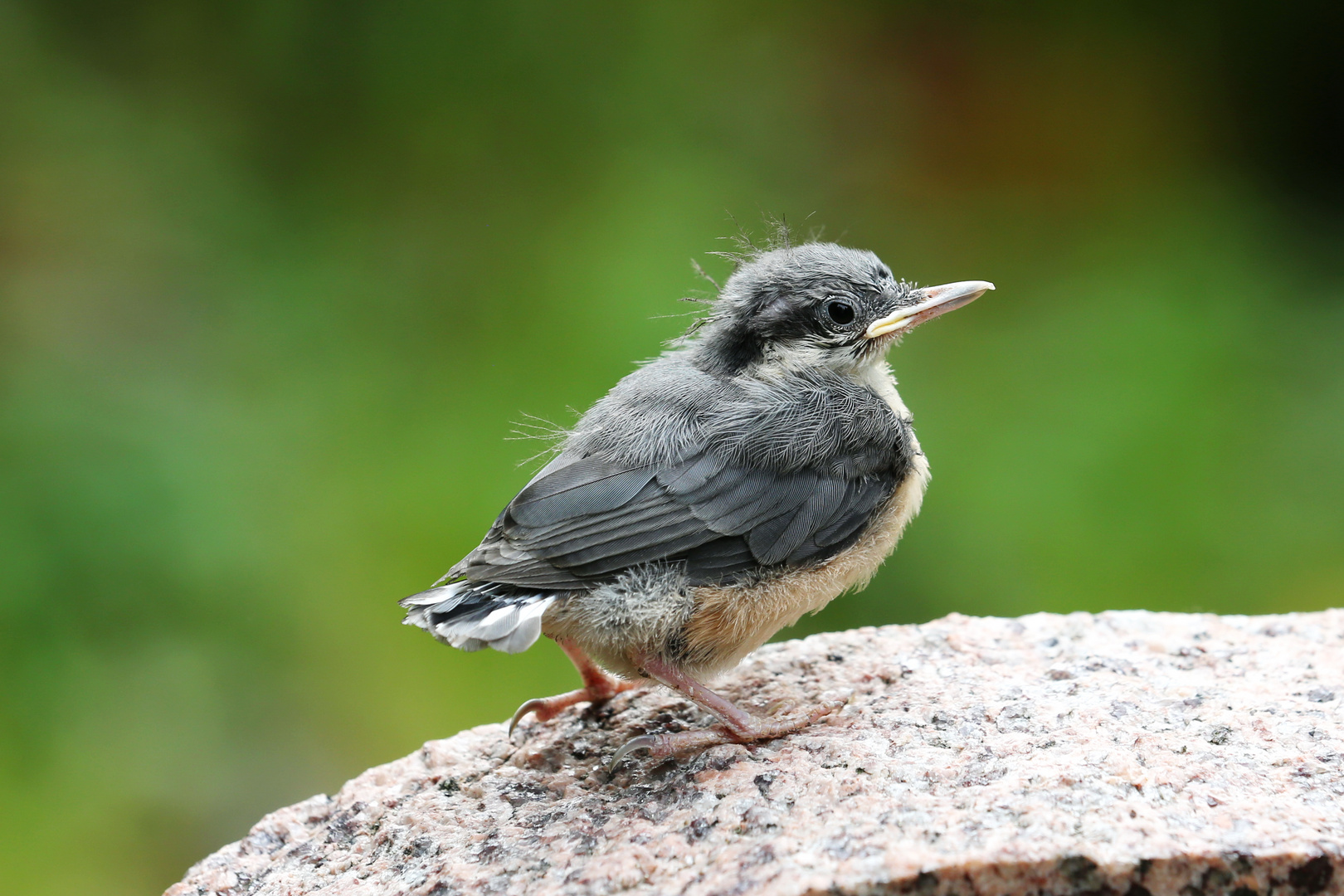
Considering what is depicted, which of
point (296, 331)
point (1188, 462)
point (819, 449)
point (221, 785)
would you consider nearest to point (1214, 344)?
point (1188, 462)

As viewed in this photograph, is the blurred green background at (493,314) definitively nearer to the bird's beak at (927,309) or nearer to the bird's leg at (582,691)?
the bird's leg at (582,691)

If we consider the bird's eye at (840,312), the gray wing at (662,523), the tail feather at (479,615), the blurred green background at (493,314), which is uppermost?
the blurred green background at (493,314)

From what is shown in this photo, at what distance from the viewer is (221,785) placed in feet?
16.2

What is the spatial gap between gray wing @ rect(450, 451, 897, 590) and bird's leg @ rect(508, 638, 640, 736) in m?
0.63

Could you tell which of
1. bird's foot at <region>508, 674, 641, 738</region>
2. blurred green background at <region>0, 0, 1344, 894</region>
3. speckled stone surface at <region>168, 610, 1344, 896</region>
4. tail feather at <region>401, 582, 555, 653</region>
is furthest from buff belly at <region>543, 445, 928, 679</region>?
blurred green background at <region>0, 0, 1344, 894</region>

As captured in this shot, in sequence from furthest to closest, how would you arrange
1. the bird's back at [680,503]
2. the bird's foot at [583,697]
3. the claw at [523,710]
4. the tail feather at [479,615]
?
the bird's foot at [583,697] → the claw at [523,710] → the bird's back at [680,503] → the tail feather at [479,615]

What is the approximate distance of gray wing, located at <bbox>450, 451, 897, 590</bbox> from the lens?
2988mm

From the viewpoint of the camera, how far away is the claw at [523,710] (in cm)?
352

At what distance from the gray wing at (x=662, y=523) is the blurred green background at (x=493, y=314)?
211 cm

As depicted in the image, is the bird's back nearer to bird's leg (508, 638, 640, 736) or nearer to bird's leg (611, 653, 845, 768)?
bird's leg (611, 653, 845, 768)

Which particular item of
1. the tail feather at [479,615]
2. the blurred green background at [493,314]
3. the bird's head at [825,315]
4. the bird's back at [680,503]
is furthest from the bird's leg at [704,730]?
the blurred green background at [493,314]

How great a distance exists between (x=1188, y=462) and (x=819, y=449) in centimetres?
285

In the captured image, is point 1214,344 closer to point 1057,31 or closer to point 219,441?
point 1057,31

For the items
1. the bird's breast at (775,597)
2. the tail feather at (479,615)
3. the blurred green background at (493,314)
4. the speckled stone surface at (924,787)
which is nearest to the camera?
the speckled stone surface at (924,787)
